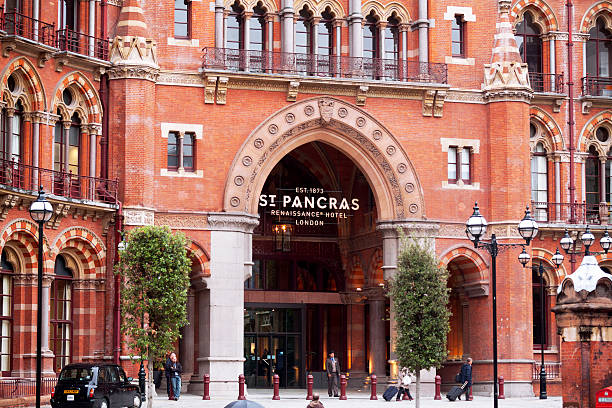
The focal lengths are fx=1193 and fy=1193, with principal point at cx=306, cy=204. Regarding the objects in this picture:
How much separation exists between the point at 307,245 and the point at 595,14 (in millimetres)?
16103

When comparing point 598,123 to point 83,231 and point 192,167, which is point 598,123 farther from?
point 83,231

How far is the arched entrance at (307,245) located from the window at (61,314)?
5.27m

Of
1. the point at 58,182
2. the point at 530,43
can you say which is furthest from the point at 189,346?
the point at 530,43

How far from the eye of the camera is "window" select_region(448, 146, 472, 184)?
47.3m

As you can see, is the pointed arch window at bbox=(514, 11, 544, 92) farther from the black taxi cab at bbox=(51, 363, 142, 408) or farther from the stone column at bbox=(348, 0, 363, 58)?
the black taxi cab at bbox=(51, 363, 142, 408)

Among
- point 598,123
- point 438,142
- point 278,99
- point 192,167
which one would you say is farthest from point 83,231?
A: point 598,123

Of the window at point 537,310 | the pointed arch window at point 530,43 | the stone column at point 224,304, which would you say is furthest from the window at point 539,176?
the stone column at point 224,304

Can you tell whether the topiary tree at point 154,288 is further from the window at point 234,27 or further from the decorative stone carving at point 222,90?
the window at point 234,27

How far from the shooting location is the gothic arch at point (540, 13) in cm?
4950

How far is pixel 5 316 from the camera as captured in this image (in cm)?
3744

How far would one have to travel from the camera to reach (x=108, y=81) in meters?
42.8

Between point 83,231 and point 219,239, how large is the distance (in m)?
5.38

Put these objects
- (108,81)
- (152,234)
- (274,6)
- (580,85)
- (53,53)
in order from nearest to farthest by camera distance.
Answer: (152,234) → (53,53) → (108,81) → (274,6) → (580,85)

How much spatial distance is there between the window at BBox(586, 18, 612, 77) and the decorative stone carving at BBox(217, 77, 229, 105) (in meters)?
16.3
